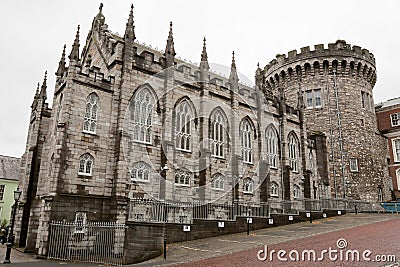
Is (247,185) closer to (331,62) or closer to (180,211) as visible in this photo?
(180,211)

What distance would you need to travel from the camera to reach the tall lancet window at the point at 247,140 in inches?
1254

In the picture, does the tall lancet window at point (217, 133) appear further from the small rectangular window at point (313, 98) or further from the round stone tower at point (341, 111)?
the small rectangular window at point (313, 98)

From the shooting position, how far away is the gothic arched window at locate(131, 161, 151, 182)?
75.3 feet

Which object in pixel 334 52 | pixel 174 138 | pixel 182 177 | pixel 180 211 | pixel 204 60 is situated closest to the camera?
pixel 180 211

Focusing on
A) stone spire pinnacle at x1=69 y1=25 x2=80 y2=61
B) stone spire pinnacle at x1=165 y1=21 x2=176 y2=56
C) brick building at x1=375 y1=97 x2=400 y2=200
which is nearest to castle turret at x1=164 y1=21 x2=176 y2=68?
stone spire pinnacle at x1=165 y1=21 x2=176 y2=56

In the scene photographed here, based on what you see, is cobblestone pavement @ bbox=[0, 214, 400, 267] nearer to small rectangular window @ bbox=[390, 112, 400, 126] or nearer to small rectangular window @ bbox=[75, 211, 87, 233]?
small rectangular window @ bbox=[75, 211, 87, 233]

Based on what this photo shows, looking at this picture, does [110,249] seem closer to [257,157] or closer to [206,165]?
[206,165]

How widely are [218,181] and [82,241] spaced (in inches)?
476

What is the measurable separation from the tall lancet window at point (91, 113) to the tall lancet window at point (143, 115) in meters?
2.72

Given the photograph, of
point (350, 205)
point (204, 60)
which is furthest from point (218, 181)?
point (350, 205)

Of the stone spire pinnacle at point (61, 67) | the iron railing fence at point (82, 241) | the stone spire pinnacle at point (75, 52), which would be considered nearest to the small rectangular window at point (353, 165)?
the iron railing fence at point (82, 241)

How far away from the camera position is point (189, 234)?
2050cm

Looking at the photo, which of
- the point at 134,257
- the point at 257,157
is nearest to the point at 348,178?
the point at 257,157

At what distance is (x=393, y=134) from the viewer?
45625mm
